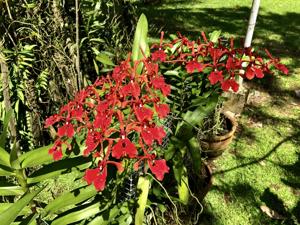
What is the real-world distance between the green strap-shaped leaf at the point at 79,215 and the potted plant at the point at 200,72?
0.64m

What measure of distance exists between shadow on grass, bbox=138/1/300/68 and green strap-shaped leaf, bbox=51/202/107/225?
3.95 metres

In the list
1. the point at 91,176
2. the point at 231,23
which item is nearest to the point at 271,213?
the point at 91,176

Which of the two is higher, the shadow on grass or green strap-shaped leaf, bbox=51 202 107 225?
green strap-shaped leaf, bbox=51 202 107 225

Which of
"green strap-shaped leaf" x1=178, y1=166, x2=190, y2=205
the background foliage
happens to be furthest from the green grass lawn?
the background foliage

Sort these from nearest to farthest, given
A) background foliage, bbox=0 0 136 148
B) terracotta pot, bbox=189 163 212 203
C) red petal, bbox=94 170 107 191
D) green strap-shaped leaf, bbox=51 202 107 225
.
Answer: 1. red petal, bbox=94 170 107 191
2. green strap-shaped leaf, bbox=51 202 107 225
3. terracotta pot, bbox=189 163 212 203
4. background foliage, bbox=0 0 136 148

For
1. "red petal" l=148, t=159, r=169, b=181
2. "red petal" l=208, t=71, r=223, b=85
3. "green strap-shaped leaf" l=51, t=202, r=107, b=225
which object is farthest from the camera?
"green strap-shaped leaf" l=51, t=202, r=107, b=225

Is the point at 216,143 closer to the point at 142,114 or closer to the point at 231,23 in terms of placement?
the point at 142,114

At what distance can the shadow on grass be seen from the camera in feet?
18.4

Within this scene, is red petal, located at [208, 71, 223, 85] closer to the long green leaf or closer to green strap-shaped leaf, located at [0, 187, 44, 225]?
the long green leaf

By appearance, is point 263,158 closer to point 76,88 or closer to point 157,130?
point 76,88

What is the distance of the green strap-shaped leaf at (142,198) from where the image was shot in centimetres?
183

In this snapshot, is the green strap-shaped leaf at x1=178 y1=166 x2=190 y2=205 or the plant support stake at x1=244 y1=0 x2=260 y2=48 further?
the plant support stake at x1=244 y1=0 x2=260 y2=48

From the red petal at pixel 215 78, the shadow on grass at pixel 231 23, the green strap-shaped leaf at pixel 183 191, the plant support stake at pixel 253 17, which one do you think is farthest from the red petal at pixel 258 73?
the shadow on grass at pixel 231 23

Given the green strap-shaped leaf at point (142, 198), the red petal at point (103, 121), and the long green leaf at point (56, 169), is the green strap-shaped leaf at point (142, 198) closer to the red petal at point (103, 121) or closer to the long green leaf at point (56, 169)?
the long green leaf at point (56, 169)
